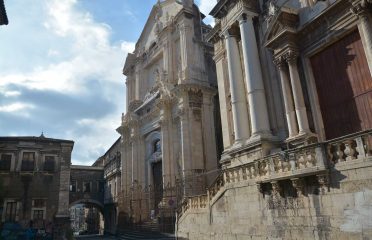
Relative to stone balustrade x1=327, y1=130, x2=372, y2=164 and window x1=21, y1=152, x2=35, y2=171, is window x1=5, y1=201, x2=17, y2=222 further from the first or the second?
stone balustrade x1=327, y1=130, x2=372, y2=164

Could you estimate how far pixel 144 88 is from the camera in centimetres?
3117

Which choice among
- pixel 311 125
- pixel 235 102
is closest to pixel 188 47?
pixel 235 102

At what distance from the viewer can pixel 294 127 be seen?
39.8ft

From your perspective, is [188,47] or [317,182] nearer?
[317,182]

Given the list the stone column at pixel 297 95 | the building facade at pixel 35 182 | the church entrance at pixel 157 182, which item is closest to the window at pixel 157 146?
the church entrance at pixel 157 182

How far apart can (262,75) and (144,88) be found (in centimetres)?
1874

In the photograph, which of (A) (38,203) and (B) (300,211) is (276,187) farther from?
(A) (38,203)

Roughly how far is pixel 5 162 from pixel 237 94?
23.3 metres

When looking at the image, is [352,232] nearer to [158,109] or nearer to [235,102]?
[235,102]

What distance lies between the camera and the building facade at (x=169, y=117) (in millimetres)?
21891

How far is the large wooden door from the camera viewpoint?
10461 millimetres

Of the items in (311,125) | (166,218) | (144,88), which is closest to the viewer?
(311,125)

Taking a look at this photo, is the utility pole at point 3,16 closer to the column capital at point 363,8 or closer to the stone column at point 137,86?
the column capital at point 363,8

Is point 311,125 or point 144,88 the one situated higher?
point 144,88
